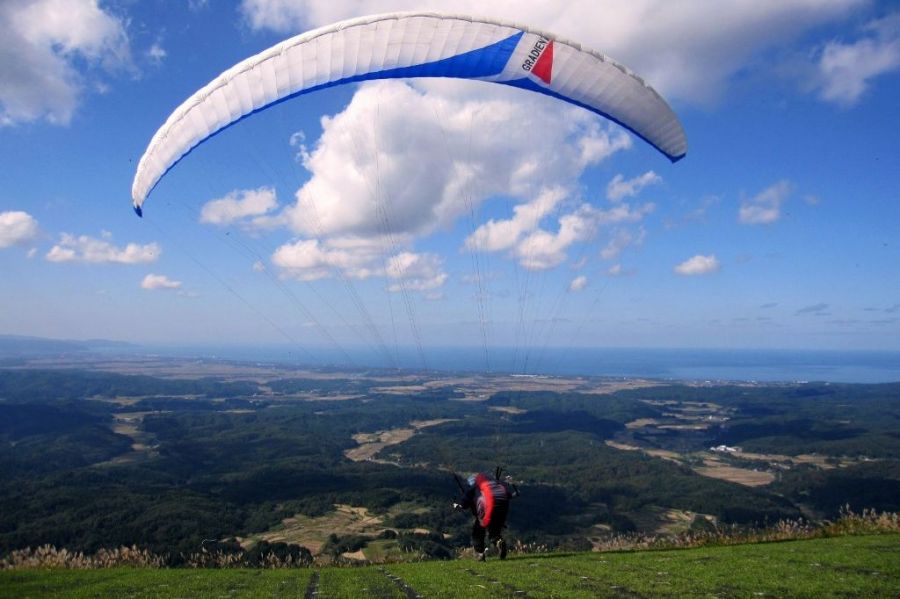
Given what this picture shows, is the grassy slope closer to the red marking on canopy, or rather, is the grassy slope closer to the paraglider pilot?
the paraglider pilot

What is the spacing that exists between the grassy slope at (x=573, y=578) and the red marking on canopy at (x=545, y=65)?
38.2 ft

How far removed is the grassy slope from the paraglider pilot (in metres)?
0.51

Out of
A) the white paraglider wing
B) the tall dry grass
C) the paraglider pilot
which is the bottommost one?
the tall dry grass

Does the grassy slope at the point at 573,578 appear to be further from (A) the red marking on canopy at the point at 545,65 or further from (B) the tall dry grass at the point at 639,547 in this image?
(A) the red marking on canopy at the point at 545,65

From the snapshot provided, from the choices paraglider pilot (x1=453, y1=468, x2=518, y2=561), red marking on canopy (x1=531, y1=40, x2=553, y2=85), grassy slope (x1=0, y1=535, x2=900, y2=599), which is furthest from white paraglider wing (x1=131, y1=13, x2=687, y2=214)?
paraglider pilot (x1=453, y1=468, x2=518, y2=561)

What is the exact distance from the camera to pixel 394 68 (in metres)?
13.0

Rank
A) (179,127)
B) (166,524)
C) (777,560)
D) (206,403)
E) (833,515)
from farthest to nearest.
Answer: (206,403), (833,515), (166,524), (179,127), (777,560)

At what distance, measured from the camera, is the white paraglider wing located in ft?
40.1

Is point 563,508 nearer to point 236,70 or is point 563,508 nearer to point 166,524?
point 166,524

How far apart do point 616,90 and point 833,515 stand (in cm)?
6372

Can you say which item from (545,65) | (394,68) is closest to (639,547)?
(545,65)

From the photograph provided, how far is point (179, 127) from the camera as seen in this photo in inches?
505

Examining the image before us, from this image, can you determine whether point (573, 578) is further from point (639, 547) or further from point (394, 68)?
point (394, 68)

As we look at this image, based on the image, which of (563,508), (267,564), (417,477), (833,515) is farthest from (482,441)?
(267,564)
